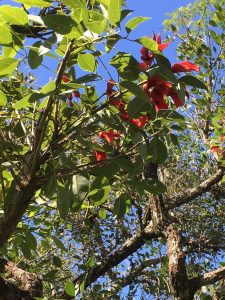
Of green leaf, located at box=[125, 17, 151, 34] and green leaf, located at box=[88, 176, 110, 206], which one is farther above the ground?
green leaf, located at box=[125, 17, 151, 34]

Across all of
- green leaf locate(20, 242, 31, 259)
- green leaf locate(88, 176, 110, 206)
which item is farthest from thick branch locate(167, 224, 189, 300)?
green leaf locate(88, 176, 110, 206)

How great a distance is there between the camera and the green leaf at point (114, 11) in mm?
579

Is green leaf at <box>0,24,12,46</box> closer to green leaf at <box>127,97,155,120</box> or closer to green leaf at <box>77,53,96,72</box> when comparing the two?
green leaf at <box>77,53,96,72</box>

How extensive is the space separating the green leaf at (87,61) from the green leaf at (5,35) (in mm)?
188

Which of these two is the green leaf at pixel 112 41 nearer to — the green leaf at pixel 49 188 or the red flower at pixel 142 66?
the red flower at pixel 142 66

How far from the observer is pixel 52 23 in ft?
1.95

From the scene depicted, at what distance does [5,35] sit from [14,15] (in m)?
0.06

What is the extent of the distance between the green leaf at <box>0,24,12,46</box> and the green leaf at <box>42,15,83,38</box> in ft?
0.50

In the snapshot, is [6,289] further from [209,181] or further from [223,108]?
[209,181]

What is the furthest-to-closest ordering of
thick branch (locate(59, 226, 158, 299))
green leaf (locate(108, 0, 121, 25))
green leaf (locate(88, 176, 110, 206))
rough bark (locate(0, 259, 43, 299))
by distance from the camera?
thick branch (locate(59, 226, 158, 299)) < rough bark (locate(0, 259, 43, 299)) < green leaf (locate(88, 176, 110, 206)) < green leaf (locate(108, 0, 121, 25))

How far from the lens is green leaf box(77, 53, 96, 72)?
670mm

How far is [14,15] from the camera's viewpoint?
→ 667mm

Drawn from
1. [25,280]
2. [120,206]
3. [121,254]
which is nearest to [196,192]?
[121,254]

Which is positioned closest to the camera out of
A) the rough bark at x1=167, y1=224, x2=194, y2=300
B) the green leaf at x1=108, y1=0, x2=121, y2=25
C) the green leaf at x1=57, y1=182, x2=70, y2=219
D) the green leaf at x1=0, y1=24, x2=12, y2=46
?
the green leaf at x1=108, y1=0, x2=121, y2=25
